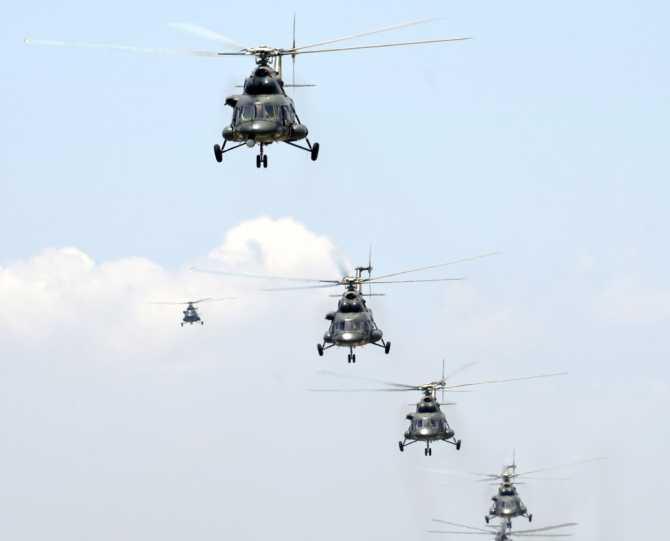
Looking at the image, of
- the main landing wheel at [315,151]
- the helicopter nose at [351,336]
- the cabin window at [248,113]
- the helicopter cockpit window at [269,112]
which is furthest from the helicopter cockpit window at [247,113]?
the helicopter nose at [351,336]

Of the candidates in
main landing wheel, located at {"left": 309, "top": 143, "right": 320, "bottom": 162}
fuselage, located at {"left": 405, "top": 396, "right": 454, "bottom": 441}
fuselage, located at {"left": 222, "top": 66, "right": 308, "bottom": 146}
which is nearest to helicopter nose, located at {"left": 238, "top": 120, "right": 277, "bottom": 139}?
fuselage, located at {"left": 222, "top": 66, "right": 308, "bottom": 146}

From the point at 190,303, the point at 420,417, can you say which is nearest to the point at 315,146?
the point at 420,417

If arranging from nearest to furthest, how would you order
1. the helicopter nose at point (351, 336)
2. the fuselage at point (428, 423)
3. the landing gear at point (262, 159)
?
the landing gear at point (262, 159), the helicopter nose at point (351, 336), the fuselage at point (428, 423)

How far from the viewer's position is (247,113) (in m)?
72.3

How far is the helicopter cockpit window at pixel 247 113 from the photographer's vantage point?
72.1m

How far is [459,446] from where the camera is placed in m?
115

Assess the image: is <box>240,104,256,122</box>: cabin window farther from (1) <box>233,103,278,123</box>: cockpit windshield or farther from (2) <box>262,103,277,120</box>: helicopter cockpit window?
(2) <box>262,103,277,120</box>: helicopter cockpit window

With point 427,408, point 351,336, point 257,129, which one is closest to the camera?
point 257,129

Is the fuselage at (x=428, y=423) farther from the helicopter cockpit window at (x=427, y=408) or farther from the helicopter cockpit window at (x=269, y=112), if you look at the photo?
the helicopter cockpit window at (x=269, y=112)

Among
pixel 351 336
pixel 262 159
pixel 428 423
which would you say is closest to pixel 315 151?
pixel 262 159

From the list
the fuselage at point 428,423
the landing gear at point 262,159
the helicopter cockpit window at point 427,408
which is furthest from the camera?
the helicopter cockpit window at point 427,408

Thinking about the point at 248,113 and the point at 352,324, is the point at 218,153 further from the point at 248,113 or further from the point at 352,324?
the point at 352,324

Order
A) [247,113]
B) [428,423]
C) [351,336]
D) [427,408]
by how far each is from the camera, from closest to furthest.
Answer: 1. [247,113]
2. [351,336]
3. [428,423]
4. [427,408]

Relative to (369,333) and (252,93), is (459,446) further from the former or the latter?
(252,93)
